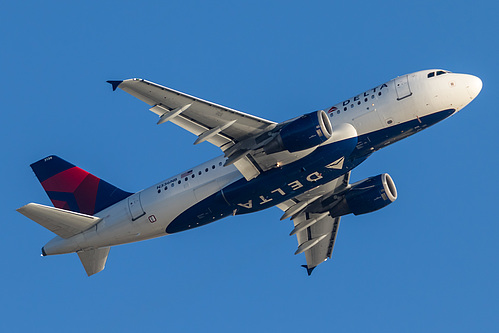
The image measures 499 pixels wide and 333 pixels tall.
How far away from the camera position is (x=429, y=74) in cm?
4584

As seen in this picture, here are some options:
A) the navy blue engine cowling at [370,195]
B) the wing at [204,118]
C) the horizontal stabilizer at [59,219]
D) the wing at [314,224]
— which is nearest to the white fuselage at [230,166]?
the horizontal stabilizer at [59,219]

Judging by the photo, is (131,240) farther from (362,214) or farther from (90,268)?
(362,214)

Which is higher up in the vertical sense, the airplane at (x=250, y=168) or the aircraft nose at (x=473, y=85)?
the aircraft nose at (x=473, y=85)

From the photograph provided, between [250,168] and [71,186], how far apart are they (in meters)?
14.5

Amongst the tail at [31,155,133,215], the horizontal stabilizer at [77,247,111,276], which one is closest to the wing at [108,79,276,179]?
the tail at [31,155,133,215]

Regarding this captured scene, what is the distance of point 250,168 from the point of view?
46156 millimetres

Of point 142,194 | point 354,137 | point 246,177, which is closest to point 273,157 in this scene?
point 246,177

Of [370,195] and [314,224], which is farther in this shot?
[314,224]

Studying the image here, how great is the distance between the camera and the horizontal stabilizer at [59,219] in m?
46.4

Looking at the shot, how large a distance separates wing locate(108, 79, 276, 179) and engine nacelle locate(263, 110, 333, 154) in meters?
1.56

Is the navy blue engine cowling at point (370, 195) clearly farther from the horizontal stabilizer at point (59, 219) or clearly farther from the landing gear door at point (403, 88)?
the horizontal stabilizer at point (59, 219)

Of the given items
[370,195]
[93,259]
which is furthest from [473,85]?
[93,259]

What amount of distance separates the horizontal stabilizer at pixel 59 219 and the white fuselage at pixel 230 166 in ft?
1.65

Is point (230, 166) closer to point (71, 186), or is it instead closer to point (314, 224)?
point (314, 224)
